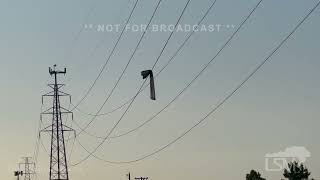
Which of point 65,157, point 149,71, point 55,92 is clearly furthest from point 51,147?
point 149,71

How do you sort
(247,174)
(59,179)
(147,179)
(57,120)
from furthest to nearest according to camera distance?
(247,174)
(147,179)
(57,120)
(59,179)

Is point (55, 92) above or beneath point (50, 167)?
above

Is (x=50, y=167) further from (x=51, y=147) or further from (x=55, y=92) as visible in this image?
(x=55, y=92)

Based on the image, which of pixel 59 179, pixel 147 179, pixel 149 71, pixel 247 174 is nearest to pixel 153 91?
pixel 149 71

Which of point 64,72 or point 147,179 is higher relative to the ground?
point 64,72

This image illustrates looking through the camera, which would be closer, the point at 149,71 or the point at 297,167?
the point at 149,71

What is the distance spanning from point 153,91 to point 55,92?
6254 centimetres

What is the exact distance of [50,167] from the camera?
99750mm

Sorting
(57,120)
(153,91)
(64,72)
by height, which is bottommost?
(153,91)

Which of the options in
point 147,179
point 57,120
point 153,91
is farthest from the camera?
point 147,179

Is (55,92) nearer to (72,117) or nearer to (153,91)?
(72,117)

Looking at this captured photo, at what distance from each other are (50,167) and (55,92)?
13.0 metres

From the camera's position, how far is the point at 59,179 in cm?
9850

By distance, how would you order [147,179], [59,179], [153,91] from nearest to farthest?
[153,91] → [59,179] → [147,179]
